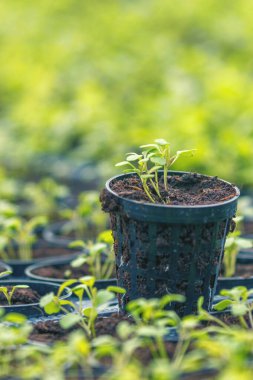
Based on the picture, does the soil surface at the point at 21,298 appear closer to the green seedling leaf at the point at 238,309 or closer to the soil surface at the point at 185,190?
the soil surface at the point at 185,190

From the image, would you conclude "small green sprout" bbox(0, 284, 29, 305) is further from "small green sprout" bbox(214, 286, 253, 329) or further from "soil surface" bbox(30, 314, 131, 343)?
"small green sprout" bbox(214, 286, 253, 329)

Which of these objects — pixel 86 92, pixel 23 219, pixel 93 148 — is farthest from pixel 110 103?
pixel 23 219

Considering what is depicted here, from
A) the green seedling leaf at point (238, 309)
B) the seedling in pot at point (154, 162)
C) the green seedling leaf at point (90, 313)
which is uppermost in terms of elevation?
the seedling in pot at point (154, 162)

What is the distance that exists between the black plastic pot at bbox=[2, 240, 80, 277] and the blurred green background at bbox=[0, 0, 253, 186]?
99 cm

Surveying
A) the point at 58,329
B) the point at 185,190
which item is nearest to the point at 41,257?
the point at 185,190

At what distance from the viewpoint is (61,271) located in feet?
13.1

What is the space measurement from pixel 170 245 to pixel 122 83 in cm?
587

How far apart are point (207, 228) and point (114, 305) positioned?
2.32ft

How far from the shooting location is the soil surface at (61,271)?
12.8 ft

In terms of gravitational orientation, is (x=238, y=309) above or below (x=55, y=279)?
above

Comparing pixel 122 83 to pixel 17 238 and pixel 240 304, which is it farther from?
pixel 240 304

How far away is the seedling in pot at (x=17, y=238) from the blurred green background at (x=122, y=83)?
44.1 inches

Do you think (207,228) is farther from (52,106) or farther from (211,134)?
(52,106)

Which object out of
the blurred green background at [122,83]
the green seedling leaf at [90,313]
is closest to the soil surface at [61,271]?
the green seedling leaf at [90,313]
